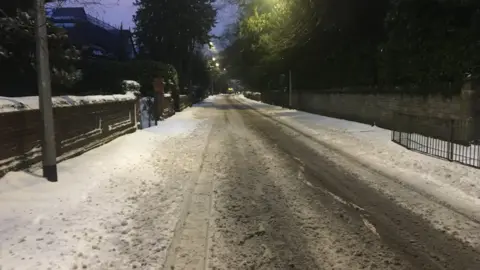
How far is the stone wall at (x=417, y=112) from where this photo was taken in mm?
12242

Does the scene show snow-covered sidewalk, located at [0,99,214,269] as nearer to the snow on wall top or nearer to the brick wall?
the brick wall

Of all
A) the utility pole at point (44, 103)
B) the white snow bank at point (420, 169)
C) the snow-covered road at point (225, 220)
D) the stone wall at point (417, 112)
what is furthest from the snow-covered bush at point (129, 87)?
the utility pole at point (44, 103)

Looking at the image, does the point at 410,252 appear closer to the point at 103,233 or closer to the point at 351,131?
the point at 103,233

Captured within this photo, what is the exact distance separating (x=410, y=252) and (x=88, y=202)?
432 centimetres

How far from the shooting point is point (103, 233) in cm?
541

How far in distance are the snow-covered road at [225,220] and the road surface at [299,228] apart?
13 mm

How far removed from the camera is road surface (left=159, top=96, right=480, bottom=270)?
15.5 ft

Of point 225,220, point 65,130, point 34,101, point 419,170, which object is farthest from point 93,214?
point 419,170

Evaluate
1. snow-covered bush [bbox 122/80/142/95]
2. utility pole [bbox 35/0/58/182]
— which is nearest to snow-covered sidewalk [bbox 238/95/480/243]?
utility pole [bbox 35/0/58/182]

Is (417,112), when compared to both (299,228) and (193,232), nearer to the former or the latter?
(299,228)

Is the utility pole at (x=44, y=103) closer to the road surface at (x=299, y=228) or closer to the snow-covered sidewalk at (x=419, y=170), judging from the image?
the road surface at (x=299, y=228)

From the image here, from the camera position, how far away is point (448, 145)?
10.8m

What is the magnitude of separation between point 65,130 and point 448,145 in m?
8.49

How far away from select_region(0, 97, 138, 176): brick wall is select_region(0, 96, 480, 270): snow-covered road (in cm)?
36
